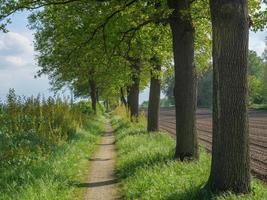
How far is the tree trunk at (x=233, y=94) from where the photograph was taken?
9078 mm

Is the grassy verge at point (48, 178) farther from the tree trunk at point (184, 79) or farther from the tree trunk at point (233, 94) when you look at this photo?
the tree trunk at point (233, 94)

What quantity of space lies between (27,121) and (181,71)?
7823mm

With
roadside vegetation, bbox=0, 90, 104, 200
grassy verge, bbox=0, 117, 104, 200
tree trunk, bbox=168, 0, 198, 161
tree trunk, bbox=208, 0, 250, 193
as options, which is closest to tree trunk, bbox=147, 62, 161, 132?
roadside vegetation, bbox=0, 90, 104, 200

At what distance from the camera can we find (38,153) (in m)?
15.1

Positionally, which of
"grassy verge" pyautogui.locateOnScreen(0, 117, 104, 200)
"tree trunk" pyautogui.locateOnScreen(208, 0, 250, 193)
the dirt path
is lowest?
the dirt path

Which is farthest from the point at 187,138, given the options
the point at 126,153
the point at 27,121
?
the point at 27,121

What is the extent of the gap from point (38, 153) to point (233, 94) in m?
7.64

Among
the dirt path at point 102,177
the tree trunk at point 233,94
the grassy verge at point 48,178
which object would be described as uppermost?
the tree trunk at point 233,94

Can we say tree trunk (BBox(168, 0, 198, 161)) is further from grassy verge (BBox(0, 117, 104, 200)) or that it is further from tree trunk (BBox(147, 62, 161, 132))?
tree trunk (BBox(147, 62, 161, 132))

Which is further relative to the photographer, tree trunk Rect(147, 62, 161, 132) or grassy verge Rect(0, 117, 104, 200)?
tree trunk Rect(147, 62, 161, 132)

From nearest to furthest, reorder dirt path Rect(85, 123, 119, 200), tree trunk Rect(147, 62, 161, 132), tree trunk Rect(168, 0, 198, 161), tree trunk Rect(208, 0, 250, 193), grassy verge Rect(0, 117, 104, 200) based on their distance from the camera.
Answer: tree trunk Rect(208, 0, 250, 193)
grassy verge Rect(0, 117, 104, 200)
dirt path Rect(85, 123, 119, 200)
tree trunk Rect(168, 0, 198, 161)
tree trunk Rect(147, 62, 161, 132)

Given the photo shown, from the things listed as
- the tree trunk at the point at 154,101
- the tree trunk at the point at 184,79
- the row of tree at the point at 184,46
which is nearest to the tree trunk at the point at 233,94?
the row of tree at the point at 184,46

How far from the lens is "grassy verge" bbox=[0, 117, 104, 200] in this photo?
10.3m

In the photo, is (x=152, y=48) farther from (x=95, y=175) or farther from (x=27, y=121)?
(x=95, y=175)
